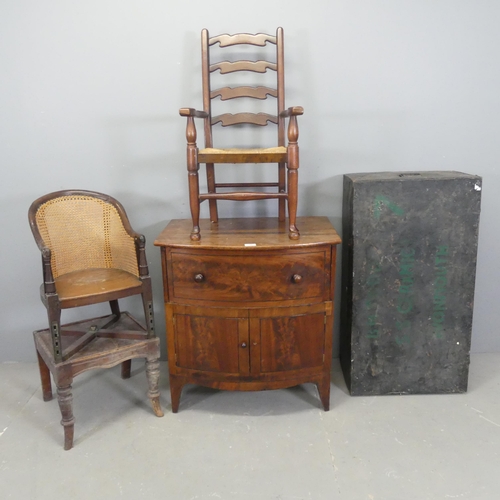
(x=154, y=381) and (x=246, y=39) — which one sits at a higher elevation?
(x=246, y=39)

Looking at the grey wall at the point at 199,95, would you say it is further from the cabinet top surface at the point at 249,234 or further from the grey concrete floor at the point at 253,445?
the grey concrete floor at the point at 253,445

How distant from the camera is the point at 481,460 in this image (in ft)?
6.35

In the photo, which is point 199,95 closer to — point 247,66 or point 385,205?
point 247,66

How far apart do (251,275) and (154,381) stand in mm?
700

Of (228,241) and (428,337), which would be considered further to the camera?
(428,337)

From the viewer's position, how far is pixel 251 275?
2076mm

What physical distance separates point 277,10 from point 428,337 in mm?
1764

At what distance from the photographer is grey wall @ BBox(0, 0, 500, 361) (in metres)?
2.36

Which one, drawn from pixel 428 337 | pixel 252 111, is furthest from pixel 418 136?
pixel 428 337

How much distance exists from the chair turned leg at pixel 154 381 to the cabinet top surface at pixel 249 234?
0.58 m

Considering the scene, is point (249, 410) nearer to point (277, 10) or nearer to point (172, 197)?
point (172, 197)

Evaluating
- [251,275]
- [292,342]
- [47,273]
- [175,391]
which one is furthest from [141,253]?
[292,342]

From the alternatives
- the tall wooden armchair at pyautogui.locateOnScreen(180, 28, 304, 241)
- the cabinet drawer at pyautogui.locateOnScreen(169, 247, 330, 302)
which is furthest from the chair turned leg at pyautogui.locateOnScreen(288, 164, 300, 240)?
the cabinet drawer at pyautogui.locateOnScreen(169, 247, 330, 302)

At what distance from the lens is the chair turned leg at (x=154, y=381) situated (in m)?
2.23
